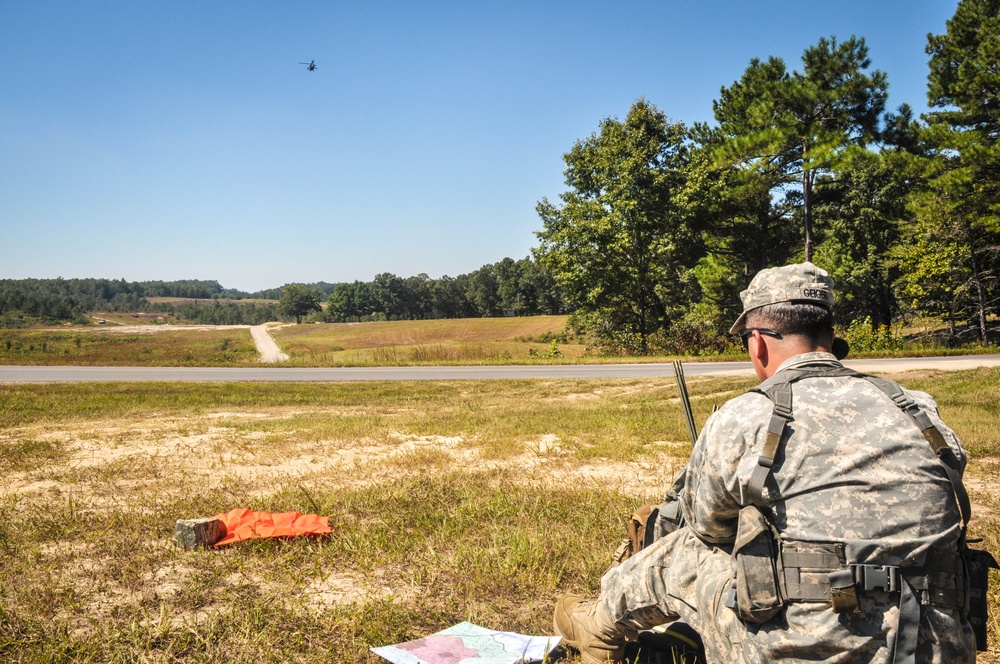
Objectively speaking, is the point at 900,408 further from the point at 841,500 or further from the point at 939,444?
the point at 841,500

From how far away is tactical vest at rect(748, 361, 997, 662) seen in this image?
2049 mm

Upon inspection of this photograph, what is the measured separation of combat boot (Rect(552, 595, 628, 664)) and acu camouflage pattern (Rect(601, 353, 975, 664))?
81cm

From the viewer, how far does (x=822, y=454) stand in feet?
7.04

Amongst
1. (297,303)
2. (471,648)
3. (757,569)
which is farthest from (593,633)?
(297,303)

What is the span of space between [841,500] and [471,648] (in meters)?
2.19

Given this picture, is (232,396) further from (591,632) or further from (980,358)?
(980,358)

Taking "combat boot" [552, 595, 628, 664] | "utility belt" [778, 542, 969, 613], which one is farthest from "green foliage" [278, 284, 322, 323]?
Result: "utility belt" [778, 542, 969, 613]

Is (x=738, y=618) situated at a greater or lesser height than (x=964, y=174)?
lesser

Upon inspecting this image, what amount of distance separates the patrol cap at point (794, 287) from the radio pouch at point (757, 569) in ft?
2.53

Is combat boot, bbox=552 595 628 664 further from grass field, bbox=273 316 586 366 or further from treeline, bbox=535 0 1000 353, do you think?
grass field, bbox=273 316 586 366

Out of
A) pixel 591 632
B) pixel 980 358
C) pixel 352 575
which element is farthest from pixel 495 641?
pixel 980 358

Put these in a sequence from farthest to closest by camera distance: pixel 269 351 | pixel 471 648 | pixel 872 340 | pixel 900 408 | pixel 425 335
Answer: pixel 425 335 → pixel 269 351 → pixel 872 340 → pixel 471 648 → pixel 900 408

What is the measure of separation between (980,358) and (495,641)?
2141 centimetres

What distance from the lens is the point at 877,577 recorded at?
6.66 ft
